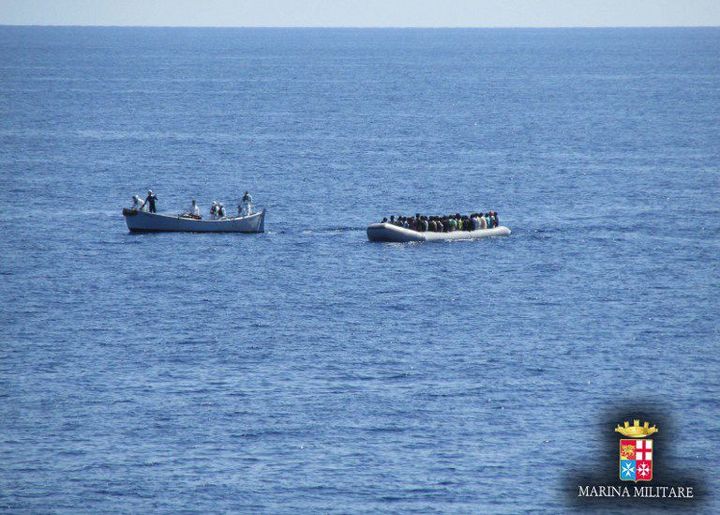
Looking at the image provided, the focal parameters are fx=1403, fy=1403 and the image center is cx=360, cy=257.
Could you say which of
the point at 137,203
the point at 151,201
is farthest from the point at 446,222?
the point at 137,203

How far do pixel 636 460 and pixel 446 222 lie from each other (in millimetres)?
53558

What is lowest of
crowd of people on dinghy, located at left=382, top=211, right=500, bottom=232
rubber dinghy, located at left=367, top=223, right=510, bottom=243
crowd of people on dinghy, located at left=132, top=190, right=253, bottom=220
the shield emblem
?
the shield emblem

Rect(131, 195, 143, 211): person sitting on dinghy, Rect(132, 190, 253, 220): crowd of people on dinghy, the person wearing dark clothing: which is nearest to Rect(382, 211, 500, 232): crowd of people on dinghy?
Rect(132, 190, 253, 220): crowd of people on dinghy

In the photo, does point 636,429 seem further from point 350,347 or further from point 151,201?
point 151,201

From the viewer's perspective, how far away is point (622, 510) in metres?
55.8

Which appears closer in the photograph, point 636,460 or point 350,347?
point 636,460

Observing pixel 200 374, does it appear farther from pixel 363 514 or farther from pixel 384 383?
pixel 363 514

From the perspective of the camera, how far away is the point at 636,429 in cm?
6259

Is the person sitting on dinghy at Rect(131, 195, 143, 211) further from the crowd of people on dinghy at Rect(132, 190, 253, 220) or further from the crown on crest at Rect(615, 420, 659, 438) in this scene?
the crown on crest at Rect(615, 420, 659, 438)

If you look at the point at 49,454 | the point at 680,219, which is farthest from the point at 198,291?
the point at 680,219

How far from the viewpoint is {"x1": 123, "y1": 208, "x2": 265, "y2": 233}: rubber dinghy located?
110 m

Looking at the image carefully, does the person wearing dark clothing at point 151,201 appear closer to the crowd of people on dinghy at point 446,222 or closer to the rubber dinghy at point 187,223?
the rubber dinghy at point 187,223

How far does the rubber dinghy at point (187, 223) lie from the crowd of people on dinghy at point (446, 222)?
34.0 feet

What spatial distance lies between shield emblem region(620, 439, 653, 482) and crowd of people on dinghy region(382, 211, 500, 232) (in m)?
50.6
